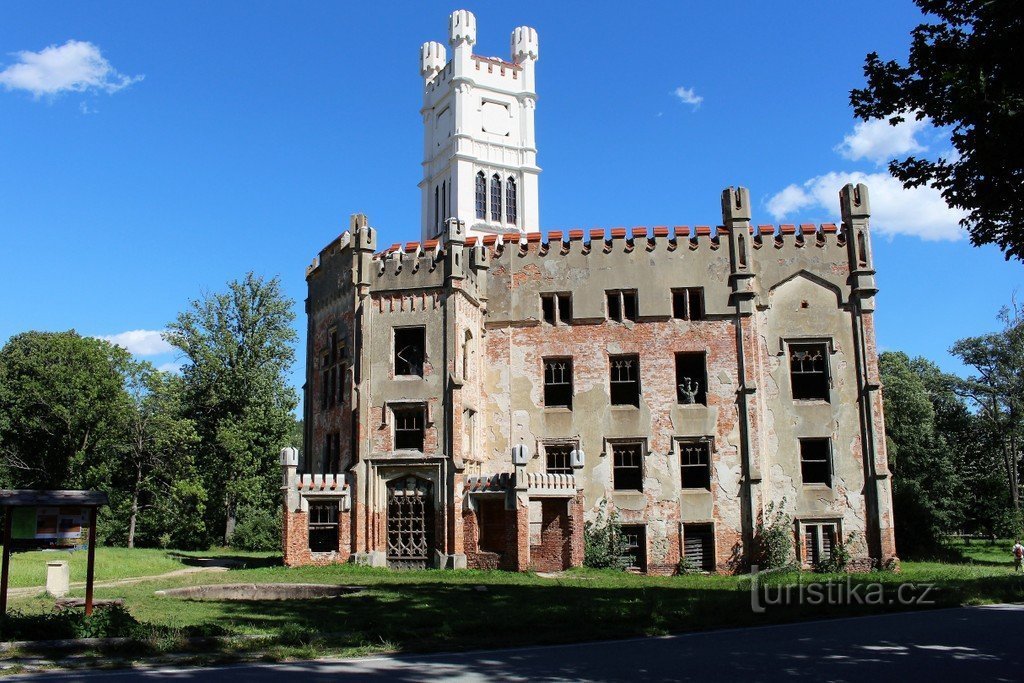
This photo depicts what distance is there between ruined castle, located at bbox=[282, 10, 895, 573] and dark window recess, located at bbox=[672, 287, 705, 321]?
0.26 feet

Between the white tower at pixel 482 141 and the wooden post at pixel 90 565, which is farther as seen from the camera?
the white tower at pixel 482 141

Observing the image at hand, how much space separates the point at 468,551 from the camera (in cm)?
2619

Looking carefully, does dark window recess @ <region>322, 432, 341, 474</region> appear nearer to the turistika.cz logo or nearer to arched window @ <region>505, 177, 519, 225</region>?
the turistika.cz logo

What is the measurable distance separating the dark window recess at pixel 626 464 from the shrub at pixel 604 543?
1.04m

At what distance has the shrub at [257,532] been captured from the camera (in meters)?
43.9

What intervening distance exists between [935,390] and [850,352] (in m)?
29.2

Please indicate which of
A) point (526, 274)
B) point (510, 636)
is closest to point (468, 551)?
point (526, 274)

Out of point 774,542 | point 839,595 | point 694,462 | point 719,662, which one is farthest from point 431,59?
point 719,662

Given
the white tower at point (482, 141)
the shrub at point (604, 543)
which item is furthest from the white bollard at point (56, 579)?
the white tower at point (482, 141)

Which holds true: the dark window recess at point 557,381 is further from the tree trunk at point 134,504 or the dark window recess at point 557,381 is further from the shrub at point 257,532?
the tree trunk at point 134,504

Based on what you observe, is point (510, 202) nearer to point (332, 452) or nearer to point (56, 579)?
point (332, 452)

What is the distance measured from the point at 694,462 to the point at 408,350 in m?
10.4

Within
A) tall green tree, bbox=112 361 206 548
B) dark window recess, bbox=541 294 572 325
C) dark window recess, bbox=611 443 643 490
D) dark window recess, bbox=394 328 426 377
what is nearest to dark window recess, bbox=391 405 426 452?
dark window recess, bbox=394 328 426 377

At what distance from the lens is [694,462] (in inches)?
1146
